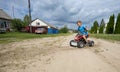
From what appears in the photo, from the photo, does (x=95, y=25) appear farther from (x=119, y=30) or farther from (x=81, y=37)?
(x=81, y=37)

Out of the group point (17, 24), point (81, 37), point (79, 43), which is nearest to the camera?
point (79, 43)

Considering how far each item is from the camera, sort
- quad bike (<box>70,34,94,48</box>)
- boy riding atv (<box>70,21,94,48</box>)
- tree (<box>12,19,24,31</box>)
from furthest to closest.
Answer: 1. tree (<box>12,19,24,31</box>)
2. boy riding atv (<box>70,21,94,48</box>)
3. quad bike (<box>70,34,94,48</box>)

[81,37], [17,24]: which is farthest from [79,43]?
[17,24]

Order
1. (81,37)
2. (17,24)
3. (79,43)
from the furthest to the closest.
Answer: (17,24)
(81,37)
(79,43)

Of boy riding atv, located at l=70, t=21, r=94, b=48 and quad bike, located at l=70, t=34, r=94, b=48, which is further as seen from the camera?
boy riding atv, located at l=70, t=21, r=94, b=48

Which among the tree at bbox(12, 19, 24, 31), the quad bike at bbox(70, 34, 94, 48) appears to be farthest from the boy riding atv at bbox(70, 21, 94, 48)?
the tree at bbox(12, 19, 24, 31)

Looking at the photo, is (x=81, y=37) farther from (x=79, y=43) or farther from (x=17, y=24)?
(x=17, y=24)

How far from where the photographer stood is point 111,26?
41.8 meters

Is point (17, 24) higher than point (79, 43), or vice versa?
point (17, 24)

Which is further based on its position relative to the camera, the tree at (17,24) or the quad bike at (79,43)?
the tree at (17,24)

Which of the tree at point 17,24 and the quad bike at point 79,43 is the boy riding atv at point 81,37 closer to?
the quad bike at point 79,43

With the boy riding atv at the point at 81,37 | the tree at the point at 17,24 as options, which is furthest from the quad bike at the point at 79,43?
the tree at the point at 17,24

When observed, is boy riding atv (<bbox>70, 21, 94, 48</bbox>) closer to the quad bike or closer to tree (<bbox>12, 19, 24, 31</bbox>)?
the quad bike

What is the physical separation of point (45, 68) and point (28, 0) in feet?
87.6
